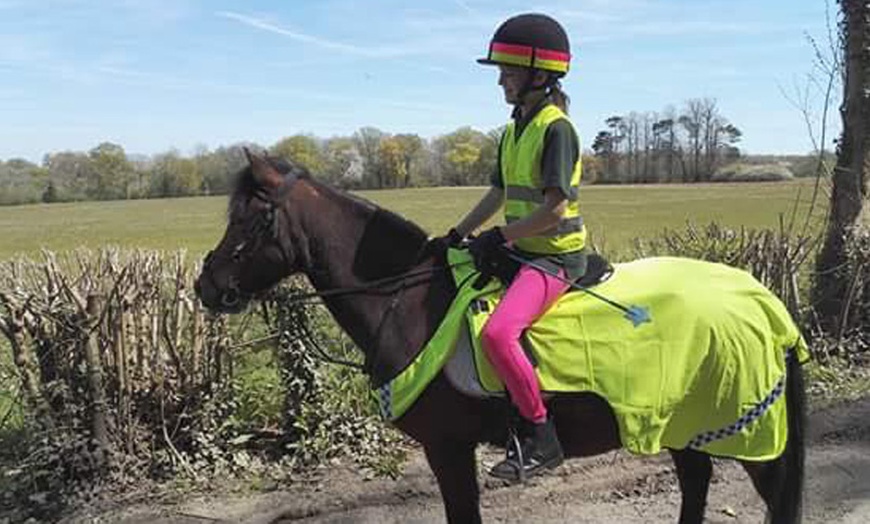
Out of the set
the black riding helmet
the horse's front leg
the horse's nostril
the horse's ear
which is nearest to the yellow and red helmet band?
the black riding helmet

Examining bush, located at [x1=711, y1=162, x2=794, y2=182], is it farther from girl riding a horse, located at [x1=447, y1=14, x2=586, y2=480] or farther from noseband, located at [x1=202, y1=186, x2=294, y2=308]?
noseband, located at [x1=202, y1=186, x2=294, y2=308]

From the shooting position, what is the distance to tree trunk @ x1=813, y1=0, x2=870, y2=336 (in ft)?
25.5

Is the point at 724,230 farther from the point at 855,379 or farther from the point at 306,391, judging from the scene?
the point at 306,391

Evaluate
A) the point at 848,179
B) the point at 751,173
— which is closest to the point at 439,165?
the point at 751,173

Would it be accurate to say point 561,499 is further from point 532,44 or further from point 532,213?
point 532,44

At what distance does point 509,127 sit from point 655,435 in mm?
1595

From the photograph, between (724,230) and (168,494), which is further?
(724,230)

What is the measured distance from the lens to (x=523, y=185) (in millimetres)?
3355

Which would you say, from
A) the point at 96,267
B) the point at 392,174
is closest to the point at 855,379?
the point at 96,267

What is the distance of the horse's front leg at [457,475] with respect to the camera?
346 centimetres

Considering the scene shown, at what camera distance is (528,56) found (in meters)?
3.25

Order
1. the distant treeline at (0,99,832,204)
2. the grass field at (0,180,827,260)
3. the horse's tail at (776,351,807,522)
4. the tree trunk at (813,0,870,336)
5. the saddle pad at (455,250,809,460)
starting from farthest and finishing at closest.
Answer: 1. the distant treeline at (0,99,832,204)
2. the grass field at (0,180,827,260)
3. the tree trunk at (813,0,870,336)
4. the horse's tail at (776,351,807,522)
5. the saddle pad at (455,250,809,460)

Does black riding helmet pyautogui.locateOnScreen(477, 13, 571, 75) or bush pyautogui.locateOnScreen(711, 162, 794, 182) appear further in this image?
bush pyautogui.locateOnScreen(711, 162, 794, 182)

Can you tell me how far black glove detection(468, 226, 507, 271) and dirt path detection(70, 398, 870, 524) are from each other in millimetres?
2124
